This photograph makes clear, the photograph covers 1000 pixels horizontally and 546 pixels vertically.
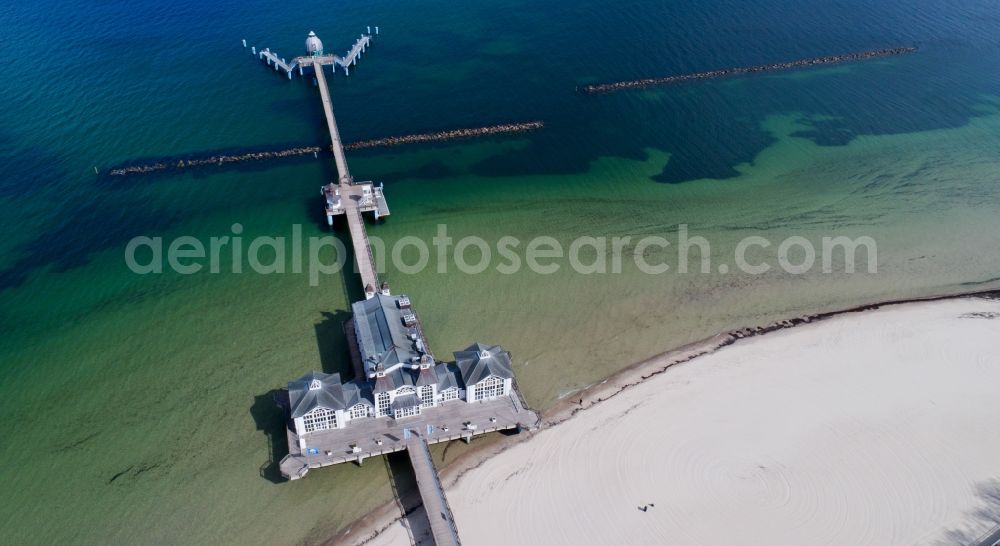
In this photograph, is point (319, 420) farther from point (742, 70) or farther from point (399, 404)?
point (742, 70)

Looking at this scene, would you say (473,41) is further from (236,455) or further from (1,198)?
(236,455)

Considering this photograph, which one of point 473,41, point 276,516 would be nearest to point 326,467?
point 276,516

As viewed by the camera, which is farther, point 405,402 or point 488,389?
point 488,389

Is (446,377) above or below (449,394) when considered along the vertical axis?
above

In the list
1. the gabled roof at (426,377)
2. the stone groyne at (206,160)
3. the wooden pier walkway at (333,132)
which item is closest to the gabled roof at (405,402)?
the gabled roof at (426,377)

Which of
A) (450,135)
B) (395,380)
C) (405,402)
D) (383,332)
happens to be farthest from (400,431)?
(450,135)

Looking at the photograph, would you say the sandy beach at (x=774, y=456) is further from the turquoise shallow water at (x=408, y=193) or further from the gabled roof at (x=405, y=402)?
the gabled roof at (x=405, y=402)
